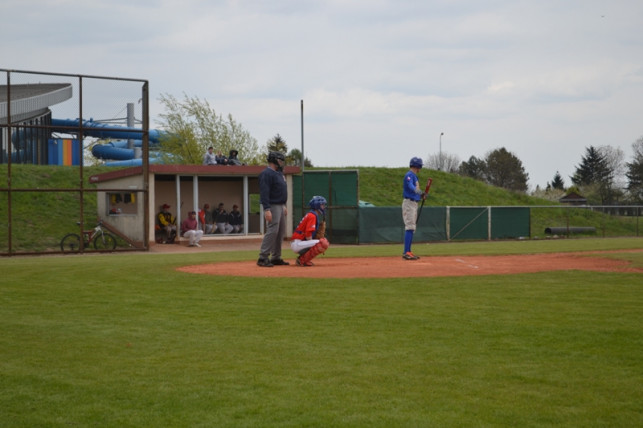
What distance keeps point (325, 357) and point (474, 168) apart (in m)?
103

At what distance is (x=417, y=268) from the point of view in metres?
13.4

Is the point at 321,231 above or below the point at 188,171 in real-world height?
below

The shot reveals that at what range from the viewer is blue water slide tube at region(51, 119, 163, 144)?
78.7 feet

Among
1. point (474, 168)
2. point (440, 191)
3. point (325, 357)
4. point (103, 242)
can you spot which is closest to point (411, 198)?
point (325, 357)

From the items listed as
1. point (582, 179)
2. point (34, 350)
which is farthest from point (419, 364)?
point (582, 179)

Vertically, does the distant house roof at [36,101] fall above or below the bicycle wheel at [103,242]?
above

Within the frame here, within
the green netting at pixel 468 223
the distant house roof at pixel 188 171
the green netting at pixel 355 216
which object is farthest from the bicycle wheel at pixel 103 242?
the green netting at pixel 468 223

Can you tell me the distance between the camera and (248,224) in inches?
1314

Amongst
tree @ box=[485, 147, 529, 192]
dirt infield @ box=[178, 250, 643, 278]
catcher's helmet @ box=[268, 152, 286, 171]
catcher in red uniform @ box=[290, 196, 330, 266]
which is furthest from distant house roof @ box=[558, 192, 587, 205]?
catcher's helmet @ box=[268, 152, 286, 171]

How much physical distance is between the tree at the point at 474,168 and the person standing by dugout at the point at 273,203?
89310mm

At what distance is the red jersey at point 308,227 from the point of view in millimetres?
13820

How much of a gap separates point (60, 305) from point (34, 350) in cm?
267

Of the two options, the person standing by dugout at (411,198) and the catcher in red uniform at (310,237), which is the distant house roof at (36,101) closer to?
the person standing by dugout at (411,198)

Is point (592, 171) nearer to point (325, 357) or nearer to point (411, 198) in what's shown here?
point (411, 198)
